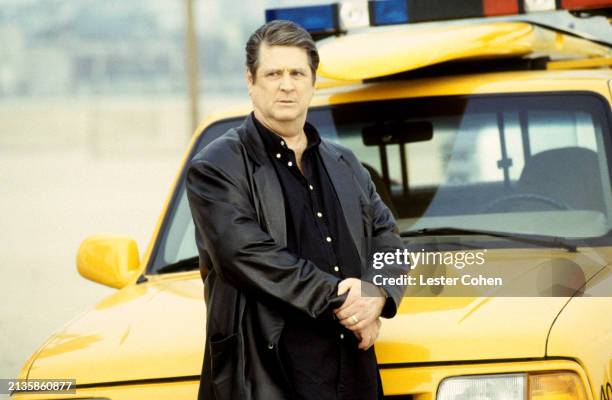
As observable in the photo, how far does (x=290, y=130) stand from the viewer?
12.4 ft

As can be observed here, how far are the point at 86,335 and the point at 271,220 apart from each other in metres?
0.98

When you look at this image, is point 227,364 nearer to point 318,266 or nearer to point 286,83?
point 318,266

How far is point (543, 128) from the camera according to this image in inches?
199

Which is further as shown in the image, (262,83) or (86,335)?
(86,335)

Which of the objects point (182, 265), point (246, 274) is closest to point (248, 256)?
point (246, 274)

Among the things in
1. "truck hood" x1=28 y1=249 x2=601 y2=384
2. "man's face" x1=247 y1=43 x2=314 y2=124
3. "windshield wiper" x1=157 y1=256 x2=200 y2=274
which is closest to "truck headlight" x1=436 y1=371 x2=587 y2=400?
"truck hood" x1=28 y1=249 x2=601 y2=384

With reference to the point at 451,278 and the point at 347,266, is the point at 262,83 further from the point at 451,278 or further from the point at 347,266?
the point at 451,278

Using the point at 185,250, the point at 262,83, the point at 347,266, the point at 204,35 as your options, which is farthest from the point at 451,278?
the point at 204,35

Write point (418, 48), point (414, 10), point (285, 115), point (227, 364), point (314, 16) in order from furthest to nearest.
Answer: point (314, 16) < point (414, 10) < point (418, 48) < point (285, 115) < point (227, 364)

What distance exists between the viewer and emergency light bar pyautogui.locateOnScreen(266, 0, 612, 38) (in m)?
5.34

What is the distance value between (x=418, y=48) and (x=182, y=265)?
1220mm

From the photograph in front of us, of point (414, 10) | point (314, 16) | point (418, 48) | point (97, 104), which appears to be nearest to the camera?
point (418, 48)

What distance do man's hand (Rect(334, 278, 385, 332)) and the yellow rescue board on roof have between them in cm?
159

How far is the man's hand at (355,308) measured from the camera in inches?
138
